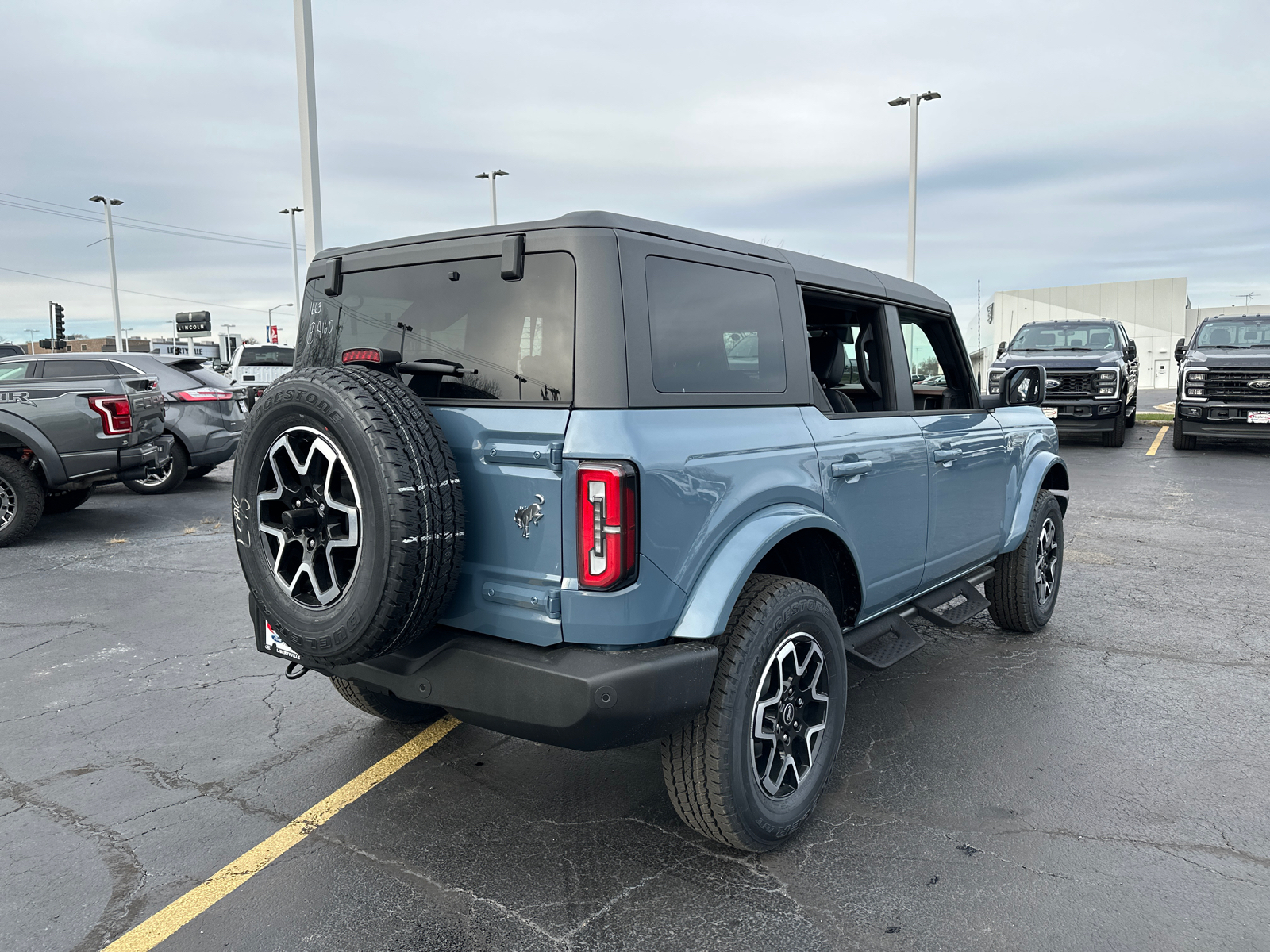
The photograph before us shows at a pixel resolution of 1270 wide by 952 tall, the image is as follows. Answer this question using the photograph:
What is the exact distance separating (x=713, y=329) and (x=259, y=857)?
233cm

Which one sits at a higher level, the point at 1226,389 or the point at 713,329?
the point at 713,329

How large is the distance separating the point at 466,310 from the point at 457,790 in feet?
5.97

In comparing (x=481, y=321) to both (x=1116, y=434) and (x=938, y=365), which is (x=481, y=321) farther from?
(x=1116, y=434)

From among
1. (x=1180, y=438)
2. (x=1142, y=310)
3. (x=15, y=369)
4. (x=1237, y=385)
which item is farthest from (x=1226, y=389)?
(x=1142, y=310)

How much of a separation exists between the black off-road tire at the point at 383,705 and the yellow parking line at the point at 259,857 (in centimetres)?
10

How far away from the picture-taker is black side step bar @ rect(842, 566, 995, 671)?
3.75 m

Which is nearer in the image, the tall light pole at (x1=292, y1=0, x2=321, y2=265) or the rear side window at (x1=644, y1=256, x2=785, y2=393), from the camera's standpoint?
the rear side window at (x1=644, y1=256, x2=785, y2=393)

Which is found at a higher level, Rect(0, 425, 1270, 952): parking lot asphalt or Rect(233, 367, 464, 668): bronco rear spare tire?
Rect(233, 367, 464, 668): bronco rear spare tire

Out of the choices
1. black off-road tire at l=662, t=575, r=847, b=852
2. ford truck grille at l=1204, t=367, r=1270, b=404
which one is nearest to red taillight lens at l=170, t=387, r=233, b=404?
black off-road tire at l=662, t=575, r=847, b=852

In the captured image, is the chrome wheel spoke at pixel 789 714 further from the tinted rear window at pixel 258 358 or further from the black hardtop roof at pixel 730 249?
the tinted rear window at pixel 258 358

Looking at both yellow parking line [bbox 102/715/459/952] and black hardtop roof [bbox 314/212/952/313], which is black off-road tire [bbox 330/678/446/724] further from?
black hardtop roof [bbox 314/212/952/313]

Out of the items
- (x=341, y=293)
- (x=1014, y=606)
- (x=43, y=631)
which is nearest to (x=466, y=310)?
(x=341, y=293)

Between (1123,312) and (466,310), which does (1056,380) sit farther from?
(1123,312)

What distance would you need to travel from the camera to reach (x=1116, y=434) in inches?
619
